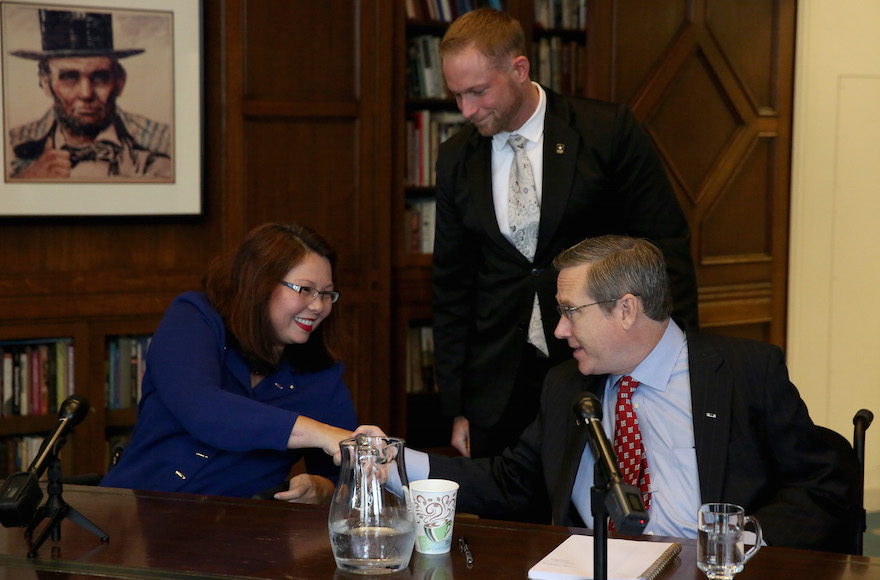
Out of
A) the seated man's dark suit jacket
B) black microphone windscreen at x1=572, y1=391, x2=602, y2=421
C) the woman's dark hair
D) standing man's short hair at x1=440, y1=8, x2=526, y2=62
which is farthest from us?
standing man's short hair at x1=440, y1=8, x2=526, y2=62

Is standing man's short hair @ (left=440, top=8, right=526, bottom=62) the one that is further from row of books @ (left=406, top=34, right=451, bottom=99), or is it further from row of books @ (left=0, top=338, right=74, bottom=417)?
row of books @ (left=0, top=338, right=74, bottom=417)

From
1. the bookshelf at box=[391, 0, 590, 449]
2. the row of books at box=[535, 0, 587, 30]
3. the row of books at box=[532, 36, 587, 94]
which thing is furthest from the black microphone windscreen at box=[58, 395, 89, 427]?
the row of books at box=[535, 0, 587, 30]

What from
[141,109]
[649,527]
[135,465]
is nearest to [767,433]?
[649,527]

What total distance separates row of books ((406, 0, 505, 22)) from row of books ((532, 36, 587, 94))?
27cm

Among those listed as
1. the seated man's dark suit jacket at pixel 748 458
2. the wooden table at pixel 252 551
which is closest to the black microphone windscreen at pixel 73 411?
the wooden table at pixel 252 551

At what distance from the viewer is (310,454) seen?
8.30 ft

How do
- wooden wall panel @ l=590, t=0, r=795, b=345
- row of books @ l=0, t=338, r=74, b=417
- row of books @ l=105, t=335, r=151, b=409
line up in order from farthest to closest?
wooden wall panel @ l=590, t=0, r=795, b=345 < row of books @ l=105, t=335, r=151, b=409 < row of books @ l=0, t=338, r=74, b=417

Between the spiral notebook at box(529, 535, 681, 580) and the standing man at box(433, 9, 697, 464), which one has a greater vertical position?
the standing man at box(433, 9, 697, 464)

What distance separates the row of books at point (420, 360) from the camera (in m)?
4.38

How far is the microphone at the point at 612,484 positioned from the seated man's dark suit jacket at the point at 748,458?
0.63m

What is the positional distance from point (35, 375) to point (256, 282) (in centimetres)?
149

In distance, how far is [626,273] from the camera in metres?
2.21

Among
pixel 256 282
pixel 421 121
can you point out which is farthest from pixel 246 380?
pixel 421 121

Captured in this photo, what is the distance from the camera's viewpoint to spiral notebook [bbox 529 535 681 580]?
63.1 inches
